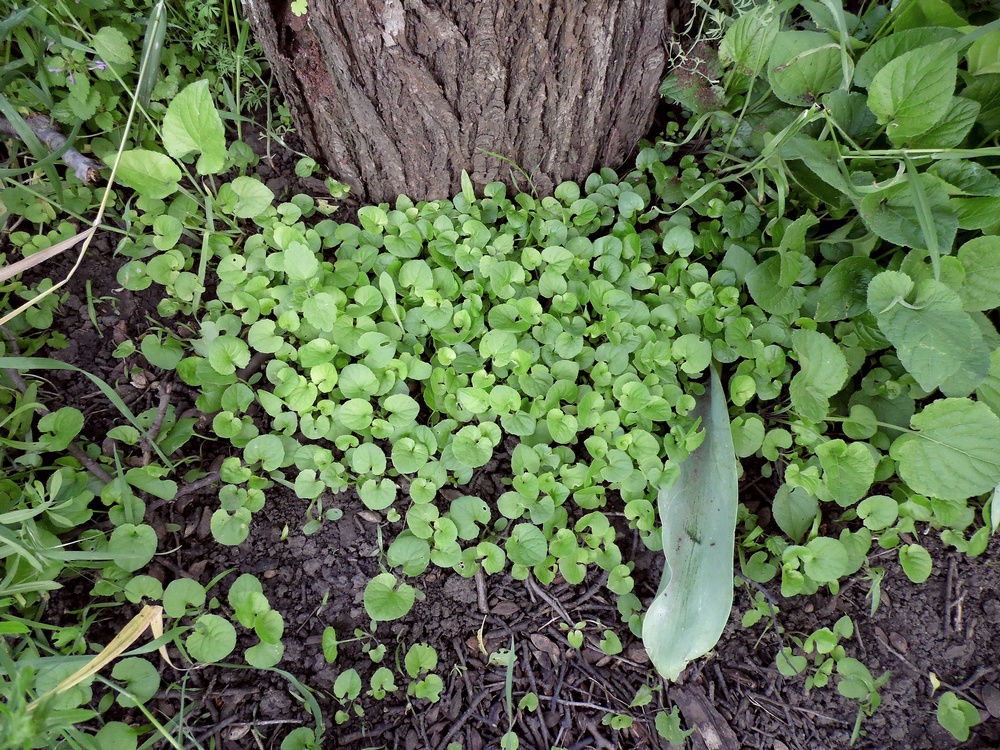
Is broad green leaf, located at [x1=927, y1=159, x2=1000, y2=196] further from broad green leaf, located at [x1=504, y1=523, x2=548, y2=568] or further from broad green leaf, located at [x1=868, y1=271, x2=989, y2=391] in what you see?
broad green leaf, located at [x1=504, y1=523, x2=548, y2=568]

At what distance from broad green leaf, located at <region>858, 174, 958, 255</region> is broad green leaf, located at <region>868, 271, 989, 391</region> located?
0.29ft

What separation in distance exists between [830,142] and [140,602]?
6.09 ft

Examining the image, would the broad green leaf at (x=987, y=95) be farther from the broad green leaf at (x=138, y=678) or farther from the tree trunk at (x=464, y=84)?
the broad green leaf at (x=138, y=678)

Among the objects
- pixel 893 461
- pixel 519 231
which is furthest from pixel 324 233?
pixel 893 461

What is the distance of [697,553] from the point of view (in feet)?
4.36

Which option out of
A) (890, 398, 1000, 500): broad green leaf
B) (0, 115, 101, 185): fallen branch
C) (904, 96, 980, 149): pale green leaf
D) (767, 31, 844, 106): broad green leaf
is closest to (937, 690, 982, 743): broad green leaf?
(890, 398, 1000, 500): broad green leaf

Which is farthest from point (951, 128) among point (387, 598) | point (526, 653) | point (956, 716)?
point (387, 598)

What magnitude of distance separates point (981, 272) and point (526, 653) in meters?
1.30

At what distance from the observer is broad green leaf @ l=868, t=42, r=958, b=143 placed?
1.15 metres

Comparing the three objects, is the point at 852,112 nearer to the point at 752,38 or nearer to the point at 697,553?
the point at 752,38

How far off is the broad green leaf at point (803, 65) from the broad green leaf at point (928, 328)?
49 cm

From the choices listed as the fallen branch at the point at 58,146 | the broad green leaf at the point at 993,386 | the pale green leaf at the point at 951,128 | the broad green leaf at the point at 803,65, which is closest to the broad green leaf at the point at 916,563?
the broad green leaf at the point at 993,386

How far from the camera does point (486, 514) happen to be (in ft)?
4.57

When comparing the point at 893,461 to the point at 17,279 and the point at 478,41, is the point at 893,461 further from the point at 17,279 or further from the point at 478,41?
the point at 17,279
